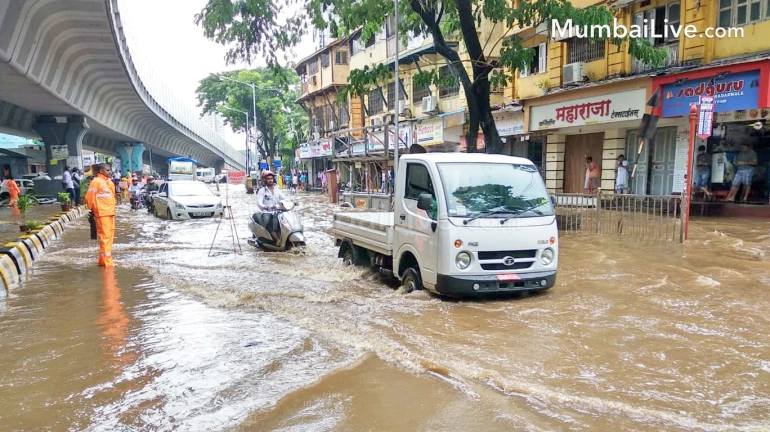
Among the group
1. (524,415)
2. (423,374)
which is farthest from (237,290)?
(524,415)

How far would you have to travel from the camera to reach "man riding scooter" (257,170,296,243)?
1038 centimetres

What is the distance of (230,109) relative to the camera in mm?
50812

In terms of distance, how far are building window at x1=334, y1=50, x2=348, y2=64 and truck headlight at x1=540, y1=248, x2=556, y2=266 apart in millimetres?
32203

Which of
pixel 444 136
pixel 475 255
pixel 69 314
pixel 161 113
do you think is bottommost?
pixel 69 314

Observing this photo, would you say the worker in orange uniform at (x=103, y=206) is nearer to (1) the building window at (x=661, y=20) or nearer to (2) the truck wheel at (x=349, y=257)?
(2) the truck wheel at (x=349, y=257)

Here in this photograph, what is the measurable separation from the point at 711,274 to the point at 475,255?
419 centimetres

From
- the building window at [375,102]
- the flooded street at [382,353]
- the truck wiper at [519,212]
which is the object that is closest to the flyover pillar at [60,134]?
the building window at [375,102]

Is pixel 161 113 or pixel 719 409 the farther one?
pixel 161 113

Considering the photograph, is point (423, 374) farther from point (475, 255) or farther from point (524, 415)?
point (475, 255)

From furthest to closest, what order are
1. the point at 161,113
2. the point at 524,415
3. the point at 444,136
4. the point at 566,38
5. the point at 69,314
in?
the point at 161,113, the point at 444,136, the point at 566,38, the point at 69,314, the point at 524,415

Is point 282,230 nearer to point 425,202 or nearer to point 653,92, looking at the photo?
point 425,202

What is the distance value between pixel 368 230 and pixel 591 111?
11.6 m

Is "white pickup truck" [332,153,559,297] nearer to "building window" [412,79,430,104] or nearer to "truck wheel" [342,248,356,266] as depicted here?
"truck wheel" [342,248,356,266]

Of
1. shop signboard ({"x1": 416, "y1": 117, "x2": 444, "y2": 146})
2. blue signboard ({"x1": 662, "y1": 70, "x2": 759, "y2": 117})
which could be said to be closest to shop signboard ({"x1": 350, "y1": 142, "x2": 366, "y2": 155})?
shop signboard ({"x1": 416, "y1": 117, "x2": 444, "y2": 146})
